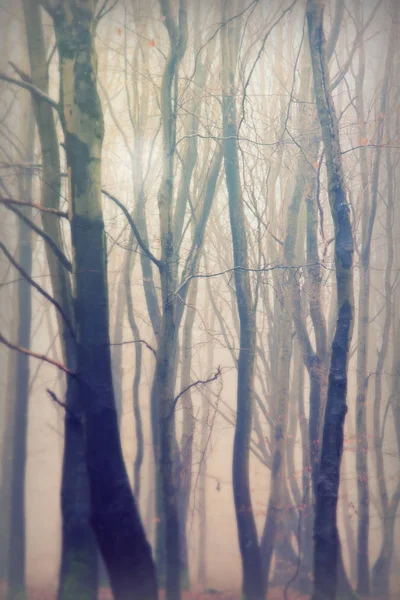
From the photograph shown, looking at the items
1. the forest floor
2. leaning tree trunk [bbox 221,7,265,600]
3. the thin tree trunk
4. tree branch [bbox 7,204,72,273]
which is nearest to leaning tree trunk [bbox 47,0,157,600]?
tree branch [bbox 7,204,72,273]

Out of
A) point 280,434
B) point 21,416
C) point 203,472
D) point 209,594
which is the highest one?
point 21,416

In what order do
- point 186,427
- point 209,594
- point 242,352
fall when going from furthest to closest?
point 186,427 → point 242,352 → point 209,594

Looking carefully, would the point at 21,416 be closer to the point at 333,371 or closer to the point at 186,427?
the point at 186,427

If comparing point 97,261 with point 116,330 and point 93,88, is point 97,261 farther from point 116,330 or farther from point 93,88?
point 116,330

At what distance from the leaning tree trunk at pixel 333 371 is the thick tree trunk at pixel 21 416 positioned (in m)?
2.49

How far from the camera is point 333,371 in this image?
2.80 metres

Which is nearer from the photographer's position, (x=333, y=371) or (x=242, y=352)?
(x=333, y=371)

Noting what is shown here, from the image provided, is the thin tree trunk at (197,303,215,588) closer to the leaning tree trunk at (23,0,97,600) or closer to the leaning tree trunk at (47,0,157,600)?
the leaning tree trunk at (23,0,97,600)

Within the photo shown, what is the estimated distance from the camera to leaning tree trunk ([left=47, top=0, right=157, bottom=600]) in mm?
2580

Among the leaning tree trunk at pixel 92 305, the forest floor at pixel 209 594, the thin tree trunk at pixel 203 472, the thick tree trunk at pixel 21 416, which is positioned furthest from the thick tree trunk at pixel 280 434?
the thick tree trunk at pixel 21 416

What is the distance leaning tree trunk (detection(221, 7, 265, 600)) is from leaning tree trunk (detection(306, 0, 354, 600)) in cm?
84

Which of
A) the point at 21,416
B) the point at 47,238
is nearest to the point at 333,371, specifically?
the point at 47,238

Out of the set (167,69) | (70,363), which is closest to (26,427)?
(70,363)

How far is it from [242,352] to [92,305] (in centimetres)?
168
